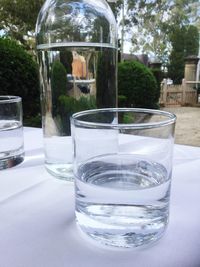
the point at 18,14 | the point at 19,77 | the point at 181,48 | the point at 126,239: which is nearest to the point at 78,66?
the point at 126,239

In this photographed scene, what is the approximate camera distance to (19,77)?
129 cm

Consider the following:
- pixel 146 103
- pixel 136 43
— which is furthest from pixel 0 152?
pixel 136 43

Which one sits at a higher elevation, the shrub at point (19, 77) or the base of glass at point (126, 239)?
the shrub at point (19, 77)

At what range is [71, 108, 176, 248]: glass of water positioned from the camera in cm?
21

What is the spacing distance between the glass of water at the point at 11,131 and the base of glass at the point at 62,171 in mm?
64

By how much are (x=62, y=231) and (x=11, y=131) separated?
0.22 metres

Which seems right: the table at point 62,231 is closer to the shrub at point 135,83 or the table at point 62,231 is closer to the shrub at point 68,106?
the shrub at point 68,106

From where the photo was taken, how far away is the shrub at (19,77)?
1266 millimetres

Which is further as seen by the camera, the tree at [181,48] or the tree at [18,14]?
the tree at [18,14]

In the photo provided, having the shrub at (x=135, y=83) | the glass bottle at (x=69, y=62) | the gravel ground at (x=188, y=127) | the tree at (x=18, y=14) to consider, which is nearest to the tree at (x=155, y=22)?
the gravel ground at (x=188, y=127)

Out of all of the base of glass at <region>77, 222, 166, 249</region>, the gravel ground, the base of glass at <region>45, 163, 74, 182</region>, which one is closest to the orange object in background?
the base of glass at <region>45, 163, 74, 182</region>

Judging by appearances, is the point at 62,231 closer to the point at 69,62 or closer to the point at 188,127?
the point at 69,62

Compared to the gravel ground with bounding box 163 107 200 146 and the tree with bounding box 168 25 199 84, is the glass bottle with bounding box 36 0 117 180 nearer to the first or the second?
the gravel ground with bounding box 163 107 200 146

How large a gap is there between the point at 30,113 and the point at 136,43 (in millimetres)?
2578
